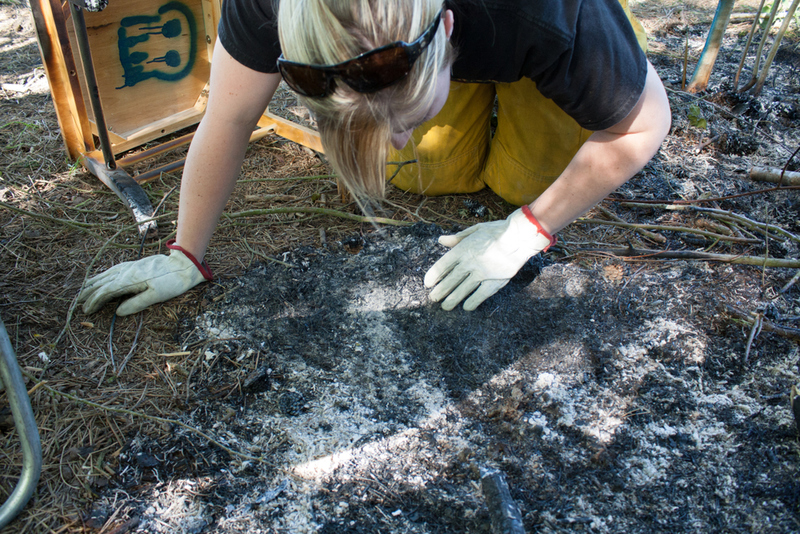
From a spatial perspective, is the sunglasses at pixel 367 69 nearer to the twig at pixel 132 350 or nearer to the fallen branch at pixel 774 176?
the twig at pixel 132 350

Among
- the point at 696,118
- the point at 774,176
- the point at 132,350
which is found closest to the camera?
the point at 132,350

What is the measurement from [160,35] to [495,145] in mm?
1767

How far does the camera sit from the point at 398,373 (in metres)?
1.46

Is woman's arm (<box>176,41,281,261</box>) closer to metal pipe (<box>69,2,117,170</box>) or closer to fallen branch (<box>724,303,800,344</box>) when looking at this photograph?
metal pipe (<box>69,2,117,170</box>)

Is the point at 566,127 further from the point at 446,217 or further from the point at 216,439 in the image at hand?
the point at 216,439

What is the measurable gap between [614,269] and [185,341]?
1.52m

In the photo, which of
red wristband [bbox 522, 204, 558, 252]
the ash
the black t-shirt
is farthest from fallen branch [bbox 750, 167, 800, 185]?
the black t-shirt

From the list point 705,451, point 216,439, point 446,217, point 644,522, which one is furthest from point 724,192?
point 216,439

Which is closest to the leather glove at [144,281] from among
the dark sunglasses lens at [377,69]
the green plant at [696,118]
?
the dark sunglasses lens at [377,69]

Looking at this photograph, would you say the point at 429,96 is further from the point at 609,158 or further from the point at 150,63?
the point at 150,63

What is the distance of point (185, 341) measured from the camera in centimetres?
151

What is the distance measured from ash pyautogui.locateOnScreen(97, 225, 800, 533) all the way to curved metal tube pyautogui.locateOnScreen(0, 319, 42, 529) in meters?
0.17

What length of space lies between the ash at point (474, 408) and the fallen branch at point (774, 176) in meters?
0.71

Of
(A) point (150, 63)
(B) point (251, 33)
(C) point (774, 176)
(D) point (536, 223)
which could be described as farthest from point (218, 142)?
(C) point (774, 176)
